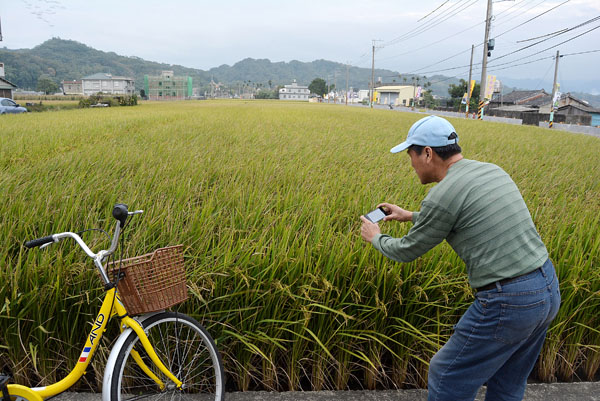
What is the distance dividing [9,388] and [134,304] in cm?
48

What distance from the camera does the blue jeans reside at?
55.1 inches

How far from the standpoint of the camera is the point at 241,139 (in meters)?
8.19

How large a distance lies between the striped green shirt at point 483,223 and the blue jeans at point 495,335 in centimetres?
6

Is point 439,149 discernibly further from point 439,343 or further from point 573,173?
point 573,173

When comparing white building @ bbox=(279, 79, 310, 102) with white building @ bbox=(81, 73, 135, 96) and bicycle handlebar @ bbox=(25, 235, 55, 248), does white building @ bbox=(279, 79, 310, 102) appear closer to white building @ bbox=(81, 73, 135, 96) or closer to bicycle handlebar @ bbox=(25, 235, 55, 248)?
white building @ bbox=(81, 73, 135, 96)

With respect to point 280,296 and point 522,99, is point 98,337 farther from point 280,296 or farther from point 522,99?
point 522,99

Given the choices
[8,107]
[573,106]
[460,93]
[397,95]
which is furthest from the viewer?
[397,95]

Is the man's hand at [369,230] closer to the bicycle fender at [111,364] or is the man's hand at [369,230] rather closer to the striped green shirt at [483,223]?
the striped green shirt at [483,223]

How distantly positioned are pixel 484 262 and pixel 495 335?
0.24 m

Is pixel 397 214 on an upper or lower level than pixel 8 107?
lower

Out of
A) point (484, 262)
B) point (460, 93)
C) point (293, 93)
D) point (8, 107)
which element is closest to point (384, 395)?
point (484, 262)

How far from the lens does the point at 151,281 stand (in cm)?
147

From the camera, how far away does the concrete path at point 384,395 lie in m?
1.91

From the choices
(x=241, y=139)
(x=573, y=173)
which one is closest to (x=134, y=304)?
(x=573, y=173)
